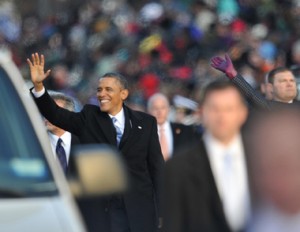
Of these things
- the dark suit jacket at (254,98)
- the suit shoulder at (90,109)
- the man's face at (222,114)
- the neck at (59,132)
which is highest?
the suit shoulder at (90,109)

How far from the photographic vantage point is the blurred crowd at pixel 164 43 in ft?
66.7

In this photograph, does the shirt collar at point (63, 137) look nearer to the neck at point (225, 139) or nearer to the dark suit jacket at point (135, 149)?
the dark suit jacket at point (135, 149)

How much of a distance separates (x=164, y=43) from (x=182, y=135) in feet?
28.3

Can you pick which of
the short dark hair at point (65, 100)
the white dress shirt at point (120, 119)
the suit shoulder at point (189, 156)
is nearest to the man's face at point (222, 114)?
the suit shoulder at point (189, 156)

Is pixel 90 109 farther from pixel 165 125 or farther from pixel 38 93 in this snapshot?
pixel 165 125

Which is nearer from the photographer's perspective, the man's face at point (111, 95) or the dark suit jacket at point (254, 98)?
the dark suit jacket at point (254, 98)

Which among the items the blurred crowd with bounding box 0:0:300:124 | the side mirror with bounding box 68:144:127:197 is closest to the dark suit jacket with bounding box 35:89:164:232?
the side mirror with bounding box 68:144:127:197

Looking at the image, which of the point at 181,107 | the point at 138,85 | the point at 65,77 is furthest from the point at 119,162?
the point at 65,77

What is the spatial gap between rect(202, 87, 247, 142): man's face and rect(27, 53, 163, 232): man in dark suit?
4703 mm

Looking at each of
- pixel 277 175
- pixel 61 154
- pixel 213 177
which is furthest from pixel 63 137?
pixel 277 175

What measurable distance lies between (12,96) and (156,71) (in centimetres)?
1674

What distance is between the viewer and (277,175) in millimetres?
5957

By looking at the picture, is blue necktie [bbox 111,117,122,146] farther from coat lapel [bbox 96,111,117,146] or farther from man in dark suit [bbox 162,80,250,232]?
man in dark suit [bbox 162,80,250,232]

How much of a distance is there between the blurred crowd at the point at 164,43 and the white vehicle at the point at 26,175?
11.9 meters
